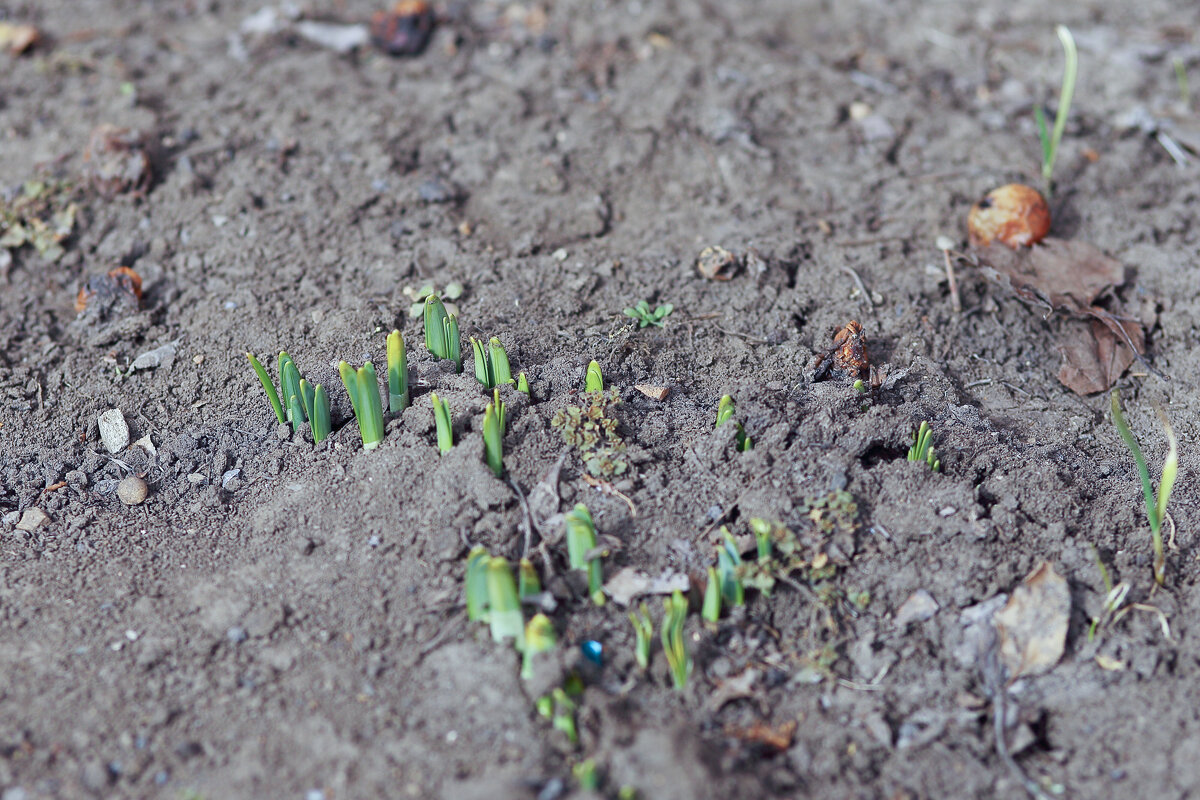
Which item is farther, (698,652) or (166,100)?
(166,100)

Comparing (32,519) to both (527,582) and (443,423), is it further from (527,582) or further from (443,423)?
(527,582)

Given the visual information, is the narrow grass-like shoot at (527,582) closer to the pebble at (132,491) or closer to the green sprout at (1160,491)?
the pebble at (132,491)

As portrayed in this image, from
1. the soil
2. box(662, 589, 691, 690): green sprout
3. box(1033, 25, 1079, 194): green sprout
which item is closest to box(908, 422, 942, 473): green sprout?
the soil

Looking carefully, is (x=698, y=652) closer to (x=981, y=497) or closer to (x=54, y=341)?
(x=981, y=497)

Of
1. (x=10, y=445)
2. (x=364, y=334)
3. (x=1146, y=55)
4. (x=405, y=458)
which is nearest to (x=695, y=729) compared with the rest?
(x=405, y=458)

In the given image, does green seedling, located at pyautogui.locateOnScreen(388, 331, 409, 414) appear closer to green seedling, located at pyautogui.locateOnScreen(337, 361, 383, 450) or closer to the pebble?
green seedling, located at pyautogui.locateOnScreen(337, 361, 383, 450)

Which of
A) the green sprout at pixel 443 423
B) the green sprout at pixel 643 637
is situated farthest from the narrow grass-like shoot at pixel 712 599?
the green sprout at pixel 443 423
